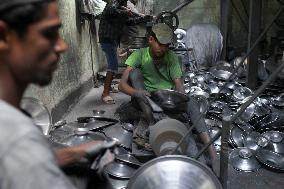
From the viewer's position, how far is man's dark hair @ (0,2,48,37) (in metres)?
0.91

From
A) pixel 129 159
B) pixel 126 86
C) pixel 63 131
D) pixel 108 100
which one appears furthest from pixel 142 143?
pixel 108 100

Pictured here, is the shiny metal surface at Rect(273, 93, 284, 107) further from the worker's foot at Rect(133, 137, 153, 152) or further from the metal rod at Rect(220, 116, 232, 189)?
the metal rod at Rect(220, 116, 232, 189)

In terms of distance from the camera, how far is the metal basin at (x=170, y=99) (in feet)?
14.4

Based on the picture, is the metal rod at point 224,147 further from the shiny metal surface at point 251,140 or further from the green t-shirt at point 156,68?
the green t-shirt at point 156,68

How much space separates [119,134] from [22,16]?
12.7 ft

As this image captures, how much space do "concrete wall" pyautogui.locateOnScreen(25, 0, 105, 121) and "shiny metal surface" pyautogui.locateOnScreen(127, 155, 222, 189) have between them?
6.89ft

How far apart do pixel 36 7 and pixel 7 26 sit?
84 millimetres

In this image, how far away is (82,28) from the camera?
7727 millimetres

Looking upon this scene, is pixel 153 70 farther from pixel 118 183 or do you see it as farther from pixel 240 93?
pixel 240 93

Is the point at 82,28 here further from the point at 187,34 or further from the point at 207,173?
the point at 207,173

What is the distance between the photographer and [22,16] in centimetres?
91

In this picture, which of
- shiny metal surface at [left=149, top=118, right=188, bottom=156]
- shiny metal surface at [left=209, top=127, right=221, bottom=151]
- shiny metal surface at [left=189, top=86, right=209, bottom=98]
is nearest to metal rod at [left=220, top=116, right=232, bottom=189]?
shiny metal surface at [left=149, top=118, right=188, bottom=156]

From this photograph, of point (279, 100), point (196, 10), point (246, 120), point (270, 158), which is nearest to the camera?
point (270, 158)

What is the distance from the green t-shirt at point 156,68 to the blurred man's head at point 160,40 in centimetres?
19
